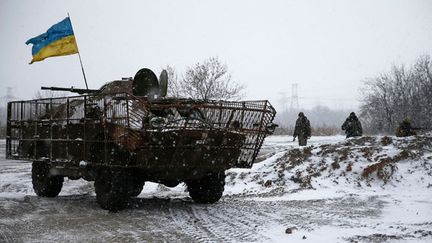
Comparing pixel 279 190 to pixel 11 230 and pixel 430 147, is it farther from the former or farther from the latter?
pixel 11 230

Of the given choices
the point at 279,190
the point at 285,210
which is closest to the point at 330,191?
the point at 279,190

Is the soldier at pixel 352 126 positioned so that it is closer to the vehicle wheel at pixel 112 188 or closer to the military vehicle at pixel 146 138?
the military vehicle at pixel 146 138

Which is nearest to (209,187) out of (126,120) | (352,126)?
(126,120)

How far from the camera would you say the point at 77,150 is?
877 centimetres

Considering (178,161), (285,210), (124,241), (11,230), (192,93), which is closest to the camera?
(124,241)

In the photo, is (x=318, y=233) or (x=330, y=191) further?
(x=330, y=191)

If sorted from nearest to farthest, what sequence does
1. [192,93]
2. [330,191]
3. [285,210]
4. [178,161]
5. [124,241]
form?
[124,241] → [178,161] → [285,210] → [330,191] → [192,93]

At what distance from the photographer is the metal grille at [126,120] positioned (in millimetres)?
7332

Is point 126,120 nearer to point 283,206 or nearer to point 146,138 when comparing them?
point 146,138

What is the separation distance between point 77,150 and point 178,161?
2093mm

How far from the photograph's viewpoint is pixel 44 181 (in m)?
10.3

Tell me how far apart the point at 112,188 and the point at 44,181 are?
302 cm

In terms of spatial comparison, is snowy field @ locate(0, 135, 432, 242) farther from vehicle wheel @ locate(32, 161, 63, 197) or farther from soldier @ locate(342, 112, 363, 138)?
soldier @ locate(342, 112, 363, 138)

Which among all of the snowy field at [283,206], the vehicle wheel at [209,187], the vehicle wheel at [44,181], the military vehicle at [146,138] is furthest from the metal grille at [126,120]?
the snowy field at [283,206]
